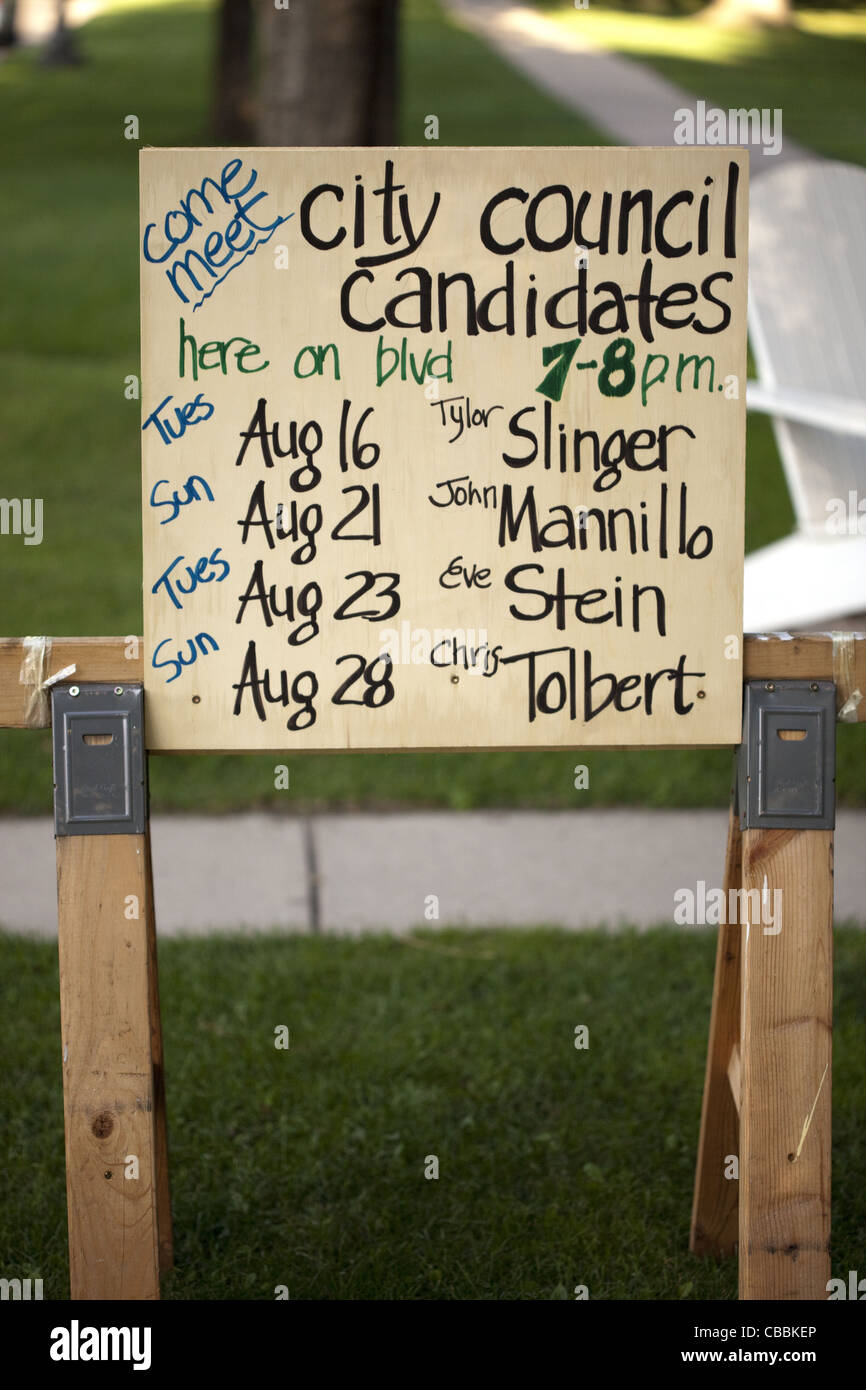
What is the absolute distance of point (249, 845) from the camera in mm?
4453

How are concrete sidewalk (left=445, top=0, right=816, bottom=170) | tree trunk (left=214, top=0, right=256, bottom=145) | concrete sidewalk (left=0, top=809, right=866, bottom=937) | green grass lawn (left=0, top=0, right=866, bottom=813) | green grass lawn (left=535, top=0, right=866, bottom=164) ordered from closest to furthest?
1. concrete sidewalk (left=0, top=809, right=866, bottom=937)
2. green grass lawn (left=0, top=0, right=866, bottom=813)
3. tree trunk (left=214, top=0, right=256, bottom=145)
4. concrete sidewalk (left=445, top=0, right=816, bottom=170)
5. green grass lawn (left=535, top=0, right=866, bottom=164)

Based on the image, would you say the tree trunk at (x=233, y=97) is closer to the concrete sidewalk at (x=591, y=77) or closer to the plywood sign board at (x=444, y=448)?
the concrete sidewalk at (x=591, y=77)

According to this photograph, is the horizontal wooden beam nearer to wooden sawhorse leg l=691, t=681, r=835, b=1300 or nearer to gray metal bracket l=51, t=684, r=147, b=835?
gray metal bracket l=51, t=684, r=147, b=835

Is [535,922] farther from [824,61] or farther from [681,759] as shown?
[824,61]

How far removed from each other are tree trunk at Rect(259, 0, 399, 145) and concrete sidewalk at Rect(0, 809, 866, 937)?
5.09 metres

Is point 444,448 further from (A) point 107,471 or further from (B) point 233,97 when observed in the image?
(B) point 233,97

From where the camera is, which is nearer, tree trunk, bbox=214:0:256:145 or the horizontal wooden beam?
the horizontal wooden beam

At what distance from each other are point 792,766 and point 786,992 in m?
0.35

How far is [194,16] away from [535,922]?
128 feet

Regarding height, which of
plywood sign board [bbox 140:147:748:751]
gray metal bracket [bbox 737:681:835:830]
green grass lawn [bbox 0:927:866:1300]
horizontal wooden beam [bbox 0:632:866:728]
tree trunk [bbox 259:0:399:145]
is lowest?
green grass lawn [bbox 0:927:866:1300]

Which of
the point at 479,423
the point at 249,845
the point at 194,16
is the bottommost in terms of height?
the point at 249,845

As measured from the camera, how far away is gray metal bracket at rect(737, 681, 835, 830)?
7.35 feet

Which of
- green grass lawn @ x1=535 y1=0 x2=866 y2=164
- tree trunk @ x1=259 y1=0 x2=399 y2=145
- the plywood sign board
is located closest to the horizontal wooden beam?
the plywood sign board
